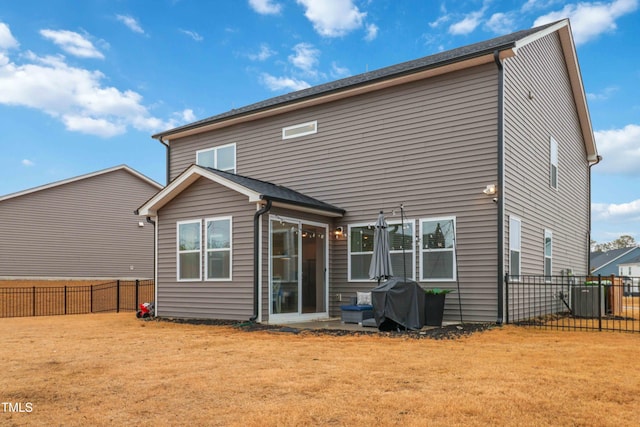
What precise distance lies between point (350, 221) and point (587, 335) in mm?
5302

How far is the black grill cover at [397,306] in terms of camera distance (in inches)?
355

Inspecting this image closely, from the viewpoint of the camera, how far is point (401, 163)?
36.2 ft

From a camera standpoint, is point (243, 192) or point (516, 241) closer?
point (243, 192)

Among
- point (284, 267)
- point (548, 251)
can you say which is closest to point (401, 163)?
point (284, 267)

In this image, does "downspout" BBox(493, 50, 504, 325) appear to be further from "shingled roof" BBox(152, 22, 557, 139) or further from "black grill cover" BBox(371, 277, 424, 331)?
"black grill cover" BBox(371, 277, 424, 331)

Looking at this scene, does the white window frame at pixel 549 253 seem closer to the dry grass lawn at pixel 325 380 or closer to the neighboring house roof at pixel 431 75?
the dry grass lawn at pixel 325 380

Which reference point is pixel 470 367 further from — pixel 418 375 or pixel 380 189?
pixel 380 189

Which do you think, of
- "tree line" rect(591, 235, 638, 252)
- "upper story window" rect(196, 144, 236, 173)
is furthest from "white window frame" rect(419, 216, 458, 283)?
"tree line" rect(591, 235, 638, 252)

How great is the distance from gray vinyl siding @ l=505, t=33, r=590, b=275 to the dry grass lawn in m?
3.53

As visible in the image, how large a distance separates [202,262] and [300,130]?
4.04m

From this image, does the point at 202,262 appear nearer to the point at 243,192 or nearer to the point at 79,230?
the point at 243,192

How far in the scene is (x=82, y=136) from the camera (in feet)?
92.1

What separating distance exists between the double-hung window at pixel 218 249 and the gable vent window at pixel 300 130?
3.06 meters

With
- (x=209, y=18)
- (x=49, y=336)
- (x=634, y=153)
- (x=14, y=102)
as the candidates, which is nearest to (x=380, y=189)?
(x=49, y=336)
